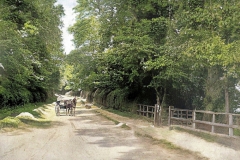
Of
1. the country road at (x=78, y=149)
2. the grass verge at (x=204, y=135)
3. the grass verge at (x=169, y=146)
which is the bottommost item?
the country road at (x=78, y=149)

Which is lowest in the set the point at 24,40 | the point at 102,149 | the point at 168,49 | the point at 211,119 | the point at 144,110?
the point at 102,149

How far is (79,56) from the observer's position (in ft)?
111

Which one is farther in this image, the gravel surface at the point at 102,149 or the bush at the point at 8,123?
the bush at the point at 8,123

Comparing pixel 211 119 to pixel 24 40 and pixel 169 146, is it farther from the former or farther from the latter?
pixel 24 40

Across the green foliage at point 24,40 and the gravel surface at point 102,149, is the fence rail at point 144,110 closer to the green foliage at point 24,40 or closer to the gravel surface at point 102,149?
the green foliage at point 24,40

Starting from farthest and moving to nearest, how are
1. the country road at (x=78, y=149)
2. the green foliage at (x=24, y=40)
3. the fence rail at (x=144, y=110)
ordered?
the fence rail at (x=144, y=110)
the green foliage at (x=24, y=40)
the country road at (x=78, y=149)

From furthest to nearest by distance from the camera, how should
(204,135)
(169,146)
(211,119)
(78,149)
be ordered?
(211,119), (204,135), (169,146), (78,149)

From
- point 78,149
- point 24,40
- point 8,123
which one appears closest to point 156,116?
point 78,149

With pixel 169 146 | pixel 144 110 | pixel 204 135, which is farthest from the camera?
pixel 144 110

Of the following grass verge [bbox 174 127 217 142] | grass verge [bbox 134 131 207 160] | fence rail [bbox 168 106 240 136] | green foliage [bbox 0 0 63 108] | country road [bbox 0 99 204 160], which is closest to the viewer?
country road [bbox 0 99 204 160]

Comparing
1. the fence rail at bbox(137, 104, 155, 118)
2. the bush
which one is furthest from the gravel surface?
the fence rail at bbox(137, 104, 155, 118)

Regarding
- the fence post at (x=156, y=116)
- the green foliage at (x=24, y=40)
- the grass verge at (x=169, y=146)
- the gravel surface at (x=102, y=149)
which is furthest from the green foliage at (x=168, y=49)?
the green foliage at (x=24, y=40)

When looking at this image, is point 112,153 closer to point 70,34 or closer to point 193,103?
point 193,103

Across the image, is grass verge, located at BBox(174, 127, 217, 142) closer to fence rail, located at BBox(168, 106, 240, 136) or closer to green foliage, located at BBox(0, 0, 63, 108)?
fence rail, located at BBox(168, 106, 240, 136)
